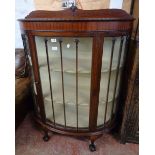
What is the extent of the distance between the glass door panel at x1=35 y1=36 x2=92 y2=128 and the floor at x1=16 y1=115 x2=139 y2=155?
21 cm

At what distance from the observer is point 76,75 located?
46.3 inches

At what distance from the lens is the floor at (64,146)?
4.59ft

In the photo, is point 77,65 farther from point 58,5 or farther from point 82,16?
point 58,5

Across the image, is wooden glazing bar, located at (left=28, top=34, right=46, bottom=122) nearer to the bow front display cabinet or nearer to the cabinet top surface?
the bow front display cabinet

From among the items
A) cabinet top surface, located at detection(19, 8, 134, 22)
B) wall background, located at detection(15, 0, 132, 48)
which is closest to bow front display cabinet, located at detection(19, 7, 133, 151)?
cabinet top surface, located at detection(19, 8, 134, 22)

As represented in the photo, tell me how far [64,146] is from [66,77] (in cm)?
62

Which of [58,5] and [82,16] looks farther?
[58,5]

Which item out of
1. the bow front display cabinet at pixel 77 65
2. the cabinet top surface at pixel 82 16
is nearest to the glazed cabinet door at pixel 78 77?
the bow front display cabinet at pixel 77 65

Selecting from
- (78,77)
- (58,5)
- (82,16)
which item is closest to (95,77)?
(78,77)

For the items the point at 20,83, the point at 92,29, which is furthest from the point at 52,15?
the point at 20,83

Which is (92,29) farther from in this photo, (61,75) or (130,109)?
(130,109)

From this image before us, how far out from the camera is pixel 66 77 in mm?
1222

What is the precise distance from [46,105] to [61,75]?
1.05 feet

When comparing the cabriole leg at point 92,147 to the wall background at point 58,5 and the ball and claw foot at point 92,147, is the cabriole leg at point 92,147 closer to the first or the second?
the ball and claw foot at point 92,147
